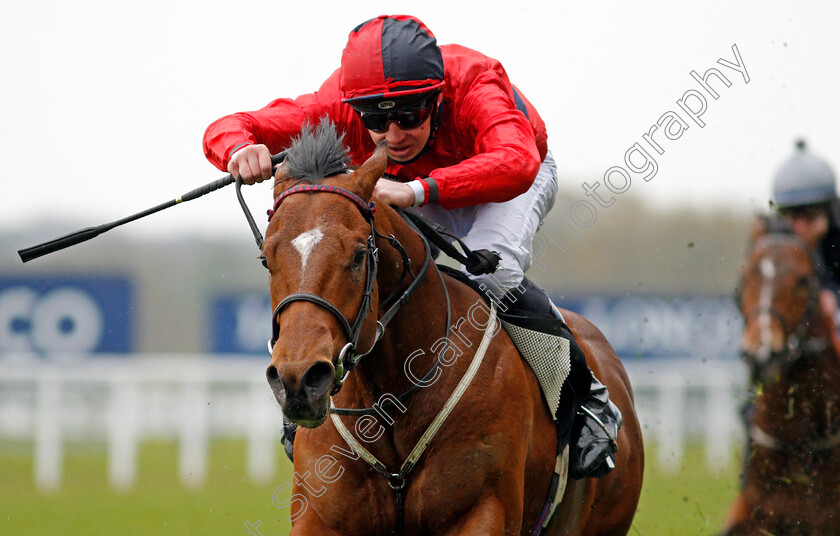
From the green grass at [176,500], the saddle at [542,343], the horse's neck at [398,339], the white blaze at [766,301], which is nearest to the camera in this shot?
the horse's neck at [398,339]

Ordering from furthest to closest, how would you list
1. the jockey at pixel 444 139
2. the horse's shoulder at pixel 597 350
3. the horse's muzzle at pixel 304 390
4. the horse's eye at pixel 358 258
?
the horse's shoulder at pixel 597 350, the jockey at pixel 444 139, the horse's eye at pixel 358 258, the horse's muzzle at pixel 304 390

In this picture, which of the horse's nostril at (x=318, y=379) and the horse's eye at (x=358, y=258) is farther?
the horse's eye at (x=358, y=258)

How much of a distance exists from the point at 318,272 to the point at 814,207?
4.32 meters

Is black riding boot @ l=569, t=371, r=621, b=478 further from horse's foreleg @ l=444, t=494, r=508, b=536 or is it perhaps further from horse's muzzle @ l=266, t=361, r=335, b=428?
horse's muzzle @ l=266, t=361, r=335, b=428

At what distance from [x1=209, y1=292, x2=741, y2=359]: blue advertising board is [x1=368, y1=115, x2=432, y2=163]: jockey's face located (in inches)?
369

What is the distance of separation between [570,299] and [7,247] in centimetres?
895

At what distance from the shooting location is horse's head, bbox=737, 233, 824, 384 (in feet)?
16.9

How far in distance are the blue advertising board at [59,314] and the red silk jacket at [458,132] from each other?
9936mm

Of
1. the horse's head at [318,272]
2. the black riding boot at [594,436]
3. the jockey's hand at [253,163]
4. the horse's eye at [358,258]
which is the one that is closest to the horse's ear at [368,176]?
the horse's head at [318,272]

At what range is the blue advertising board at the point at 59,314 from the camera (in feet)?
40.9

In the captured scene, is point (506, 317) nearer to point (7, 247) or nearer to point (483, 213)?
point (483, 213)

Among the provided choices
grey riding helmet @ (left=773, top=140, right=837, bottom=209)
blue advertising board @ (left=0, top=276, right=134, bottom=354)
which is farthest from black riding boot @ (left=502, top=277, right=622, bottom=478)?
blue advertising board @ (left=0, top=276, right=134, bottom=354)

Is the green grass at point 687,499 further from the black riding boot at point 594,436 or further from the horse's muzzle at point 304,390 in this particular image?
the horse's muzzle at point 304,390

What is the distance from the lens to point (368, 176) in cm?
271
